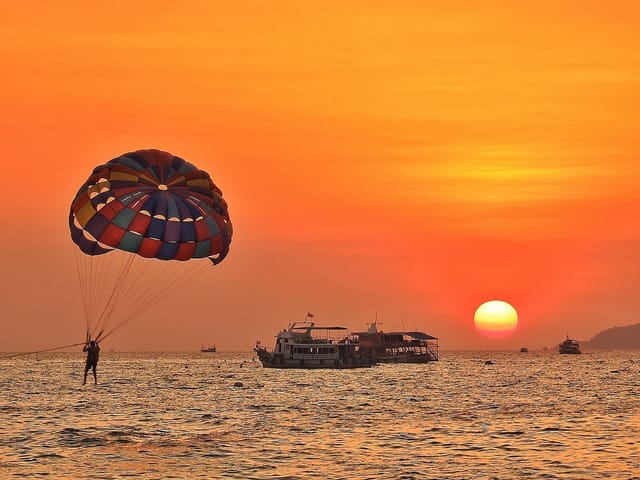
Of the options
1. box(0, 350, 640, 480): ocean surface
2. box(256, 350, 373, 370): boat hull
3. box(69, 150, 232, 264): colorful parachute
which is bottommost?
box(0, 350, 640, 480): ocean surface

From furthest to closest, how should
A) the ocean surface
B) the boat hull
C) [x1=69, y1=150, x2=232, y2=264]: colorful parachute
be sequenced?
the boat hull → [x1=69, y1=150, x2=232, y2=264]: colorful parachute → the ocean surface

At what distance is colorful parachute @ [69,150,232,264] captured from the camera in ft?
171

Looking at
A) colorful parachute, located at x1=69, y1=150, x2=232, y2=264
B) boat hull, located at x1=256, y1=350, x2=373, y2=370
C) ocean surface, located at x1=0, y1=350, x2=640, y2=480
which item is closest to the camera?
ocean surface, located at x1=0, y1=350, x2=640, y2=480

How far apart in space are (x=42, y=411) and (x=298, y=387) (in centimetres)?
4486

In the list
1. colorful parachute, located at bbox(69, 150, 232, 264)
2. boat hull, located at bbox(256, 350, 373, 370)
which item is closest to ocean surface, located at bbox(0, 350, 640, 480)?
colorful parachute, located at bbox(69, 150, 232, 264)

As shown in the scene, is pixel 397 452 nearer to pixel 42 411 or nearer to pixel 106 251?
A: pixel 106 251

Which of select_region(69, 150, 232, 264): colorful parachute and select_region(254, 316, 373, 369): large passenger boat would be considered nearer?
select_region(69, 150, 232, 264): colorful parachute

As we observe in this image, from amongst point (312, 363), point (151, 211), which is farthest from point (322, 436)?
point (312, 363)

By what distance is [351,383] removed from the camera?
13362 cm

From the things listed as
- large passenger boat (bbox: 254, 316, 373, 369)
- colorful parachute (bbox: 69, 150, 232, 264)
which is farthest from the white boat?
colorful parachute (bbox: 69, 150, 232, 264)

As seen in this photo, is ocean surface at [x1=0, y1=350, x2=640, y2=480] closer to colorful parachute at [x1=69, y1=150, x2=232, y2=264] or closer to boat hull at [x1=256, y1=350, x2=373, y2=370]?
colorful parachute at [x1=69, y1=150, x2=232, y2=264]

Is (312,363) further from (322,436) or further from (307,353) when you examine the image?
(322,436)

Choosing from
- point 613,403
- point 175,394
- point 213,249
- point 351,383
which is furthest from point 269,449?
point 351,383

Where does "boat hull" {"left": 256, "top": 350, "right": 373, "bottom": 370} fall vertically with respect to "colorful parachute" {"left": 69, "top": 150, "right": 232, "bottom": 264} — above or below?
below
